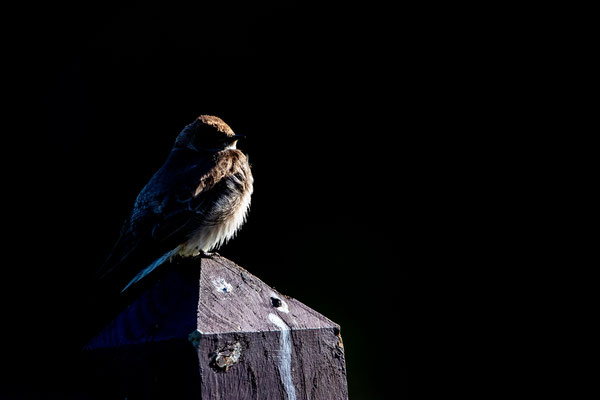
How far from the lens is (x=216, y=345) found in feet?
3.85

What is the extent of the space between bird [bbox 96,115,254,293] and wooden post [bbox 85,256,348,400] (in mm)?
1037

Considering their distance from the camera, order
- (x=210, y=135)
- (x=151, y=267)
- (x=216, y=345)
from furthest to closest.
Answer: (x=210, y=135)
(x=151, y=267)
(x=216, y=345)

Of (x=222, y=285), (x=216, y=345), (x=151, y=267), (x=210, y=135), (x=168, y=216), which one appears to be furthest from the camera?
(x=210, y=135)

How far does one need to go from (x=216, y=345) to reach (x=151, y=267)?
4.38ft

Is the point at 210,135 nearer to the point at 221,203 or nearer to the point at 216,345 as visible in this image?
the point at 221,203

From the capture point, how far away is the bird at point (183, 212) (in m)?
2.46

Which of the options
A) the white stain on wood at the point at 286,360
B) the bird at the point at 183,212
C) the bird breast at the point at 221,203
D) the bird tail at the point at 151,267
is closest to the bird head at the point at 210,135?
the bird at the point at 183,212

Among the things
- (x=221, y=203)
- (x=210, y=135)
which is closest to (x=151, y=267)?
(x=221, y=203)

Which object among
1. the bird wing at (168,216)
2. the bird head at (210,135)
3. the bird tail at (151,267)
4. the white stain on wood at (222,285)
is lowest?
the white stain on wood at (222,285)

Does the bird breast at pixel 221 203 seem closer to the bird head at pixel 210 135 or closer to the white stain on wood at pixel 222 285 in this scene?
the bird head at pixel 210 135

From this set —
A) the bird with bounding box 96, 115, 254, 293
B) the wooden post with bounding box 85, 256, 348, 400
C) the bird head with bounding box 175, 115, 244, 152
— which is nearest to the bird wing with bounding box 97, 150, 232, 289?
the bird with bounding box 96, 115, 254, 293

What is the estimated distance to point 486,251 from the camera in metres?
4.54

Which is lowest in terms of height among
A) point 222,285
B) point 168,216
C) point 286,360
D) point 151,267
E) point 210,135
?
point 286,360

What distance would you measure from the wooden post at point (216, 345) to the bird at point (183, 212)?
1.04 metres
